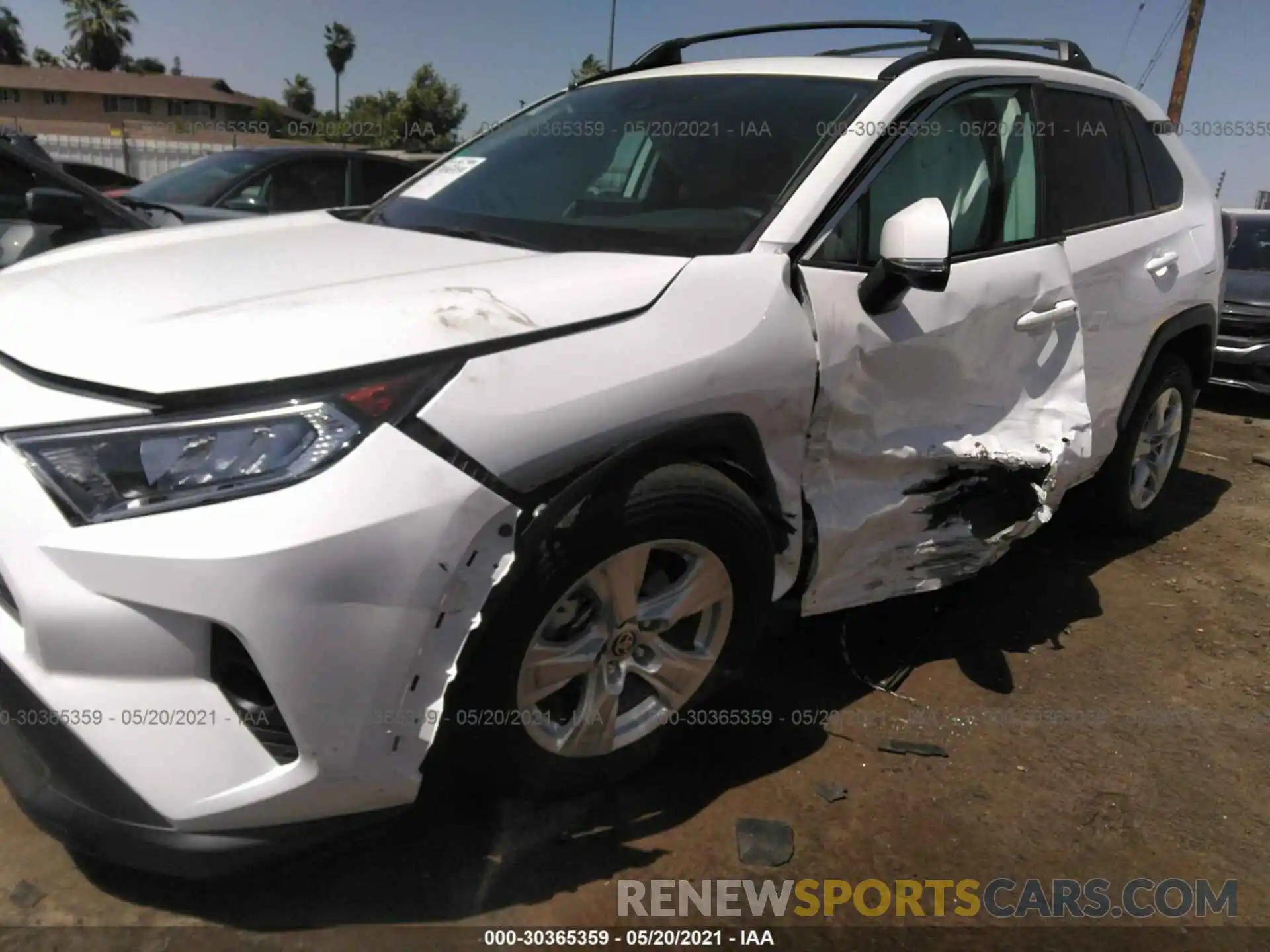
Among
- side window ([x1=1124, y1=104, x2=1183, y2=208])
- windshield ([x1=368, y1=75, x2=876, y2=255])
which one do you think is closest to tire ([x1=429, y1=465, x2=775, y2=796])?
windshield ([x1=368, y1=75, x2=876, y2=255])

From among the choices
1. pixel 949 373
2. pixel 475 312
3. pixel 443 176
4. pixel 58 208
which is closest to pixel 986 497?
pixel 949 373

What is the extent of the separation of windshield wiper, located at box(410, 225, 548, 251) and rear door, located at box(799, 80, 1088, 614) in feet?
2.35

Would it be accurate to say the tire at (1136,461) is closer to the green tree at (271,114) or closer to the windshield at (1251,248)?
the windshield at (1251,248)

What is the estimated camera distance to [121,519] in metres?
1.72

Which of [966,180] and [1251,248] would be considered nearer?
[966,180]

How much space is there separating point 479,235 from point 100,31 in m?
74.3

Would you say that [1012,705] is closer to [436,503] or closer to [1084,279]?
[1084,279]

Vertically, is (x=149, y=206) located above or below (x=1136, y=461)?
above

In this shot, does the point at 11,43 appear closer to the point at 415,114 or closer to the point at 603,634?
the point at 415,114

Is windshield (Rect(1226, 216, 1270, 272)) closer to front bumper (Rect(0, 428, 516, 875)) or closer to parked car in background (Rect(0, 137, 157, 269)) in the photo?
parked car in background (Rect(0, 137, 157, 269))

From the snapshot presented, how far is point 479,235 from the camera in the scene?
9.07 feet

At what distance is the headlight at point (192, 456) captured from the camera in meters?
1.73

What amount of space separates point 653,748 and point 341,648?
0.98m

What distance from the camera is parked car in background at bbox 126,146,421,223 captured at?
7.16m
